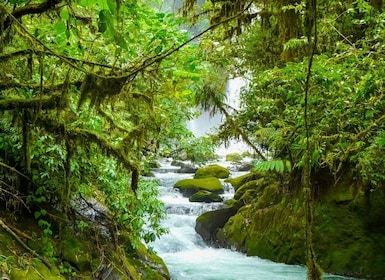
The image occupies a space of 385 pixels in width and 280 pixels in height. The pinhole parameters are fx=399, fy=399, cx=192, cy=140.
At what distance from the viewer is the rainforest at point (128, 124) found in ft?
10.2

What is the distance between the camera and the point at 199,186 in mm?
14320

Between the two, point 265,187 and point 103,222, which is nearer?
point 103,222

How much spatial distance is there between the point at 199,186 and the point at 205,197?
1.12 meters

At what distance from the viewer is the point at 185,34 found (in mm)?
5277

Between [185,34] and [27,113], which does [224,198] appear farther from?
[27,113]

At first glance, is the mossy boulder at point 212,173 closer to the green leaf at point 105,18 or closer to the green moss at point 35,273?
the green moss at point 35,273

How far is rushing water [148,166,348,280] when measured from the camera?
763cm

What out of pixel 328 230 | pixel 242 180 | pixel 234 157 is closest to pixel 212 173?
pixel 242 180

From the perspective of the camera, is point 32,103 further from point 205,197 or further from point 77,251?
point 205,197

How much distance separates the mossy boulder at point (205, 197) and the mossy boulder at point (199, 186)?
601mm

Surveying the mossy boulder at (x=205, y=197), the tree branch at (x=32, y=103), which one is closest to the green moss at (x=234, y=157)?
the mossy boulder at (x=205, y=197)

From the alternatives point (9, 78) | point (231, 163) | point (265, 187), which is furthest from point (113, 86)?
point (231, 163)

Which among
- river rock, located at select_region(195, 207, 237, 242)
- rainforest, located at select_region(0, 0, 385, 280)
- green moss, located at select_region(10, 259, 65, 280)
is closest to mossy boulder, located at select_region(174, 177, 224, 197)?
river rock, located at select_region(195, 207, 237, 242)

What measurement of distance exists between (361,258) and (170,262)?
3846 mm
